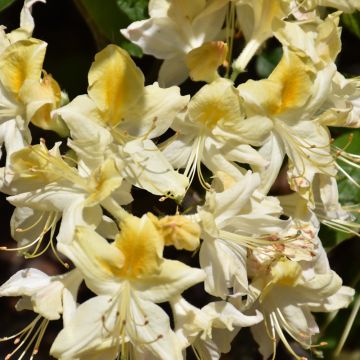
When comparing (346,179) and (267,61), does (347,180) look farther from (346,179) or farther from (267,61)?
(267,61)

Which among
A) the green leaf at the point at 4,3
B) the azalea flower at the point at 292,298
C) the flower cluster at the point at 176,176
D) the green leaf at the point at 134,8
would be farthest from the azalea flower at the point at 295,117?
the green leaf at the point at 4,3

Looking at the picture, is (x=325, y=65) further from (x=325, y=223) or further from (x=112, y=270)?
(x=112, y=270)

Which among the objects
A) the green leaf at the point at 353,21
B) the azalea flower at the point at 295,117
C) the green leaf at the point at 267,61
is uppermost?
the azalea flower at the point at 295,117

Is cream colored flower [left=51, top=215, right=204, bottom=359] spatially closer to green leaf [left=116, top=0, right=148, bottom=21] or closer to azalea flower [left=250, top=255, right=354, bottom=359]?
azalea flower [left=250, top=255, right=354, bottom=359]

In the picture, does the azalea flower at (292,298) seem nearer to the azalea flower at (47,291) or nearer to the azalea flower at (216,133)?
the azalea flower at (216,133)

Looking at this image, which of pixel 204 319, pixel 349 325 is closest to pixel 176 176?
pixel 204 319

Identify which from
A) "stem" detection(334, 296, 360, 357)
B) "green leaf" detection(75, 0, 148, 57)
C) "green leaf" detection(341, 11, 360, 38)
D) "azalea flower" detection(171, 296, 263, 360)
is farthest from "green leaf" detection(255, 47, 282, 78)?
"azalea flower" detection(171, 296, 263, 360)
